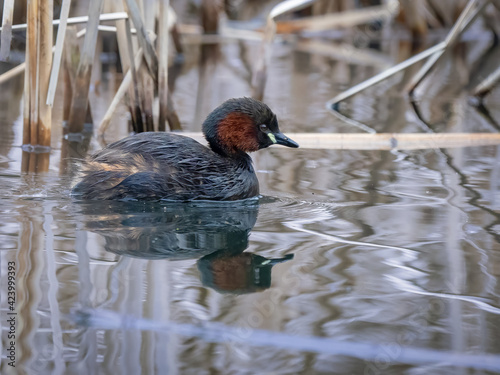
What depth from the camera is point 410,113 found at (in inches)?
313

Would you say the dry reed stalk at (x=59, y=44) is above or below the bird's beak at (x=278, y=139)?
above

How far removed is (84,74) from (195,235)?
251 cm

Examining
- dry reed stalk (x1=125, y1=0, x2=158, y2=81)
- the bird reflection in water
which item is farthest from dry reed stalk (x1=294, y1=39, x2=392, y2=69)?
the bird reflection in water

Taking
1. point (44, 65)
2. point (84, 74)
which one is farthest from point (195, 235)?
point (84, 74)

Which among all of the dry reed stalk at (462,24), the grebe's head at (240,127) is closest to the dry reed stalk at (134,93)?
the grebe's head at (240,127)

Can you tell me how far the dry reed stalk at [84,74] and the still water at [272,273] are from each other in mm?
593

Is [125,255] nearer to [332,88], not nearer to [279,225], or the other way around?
[279,225]

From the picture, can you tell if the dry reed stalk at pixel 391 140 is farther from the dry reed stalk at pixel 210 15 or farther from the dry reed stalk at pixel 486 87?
the dry reed stalk at pixel 210 15

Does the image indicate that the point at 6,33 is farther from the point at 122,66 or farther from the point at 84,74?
the point at 122,66

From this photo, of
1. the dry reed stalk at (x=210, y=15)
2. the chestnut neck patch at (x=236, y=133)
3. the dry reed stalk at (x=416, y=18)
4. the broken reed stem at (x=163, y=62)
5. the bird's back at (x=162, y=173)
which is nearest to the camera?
the bird's back at (x=162, y=173)

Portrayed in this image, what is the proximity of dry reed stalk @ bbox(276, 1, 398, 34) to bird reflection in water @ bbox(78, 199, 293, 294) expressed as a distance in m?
9.06

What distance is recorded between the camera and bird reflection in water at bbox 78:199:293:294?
349 centimetres

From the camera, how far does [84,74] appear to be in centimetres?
614

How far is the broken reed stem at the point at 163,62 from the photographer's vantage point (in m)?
6.00
